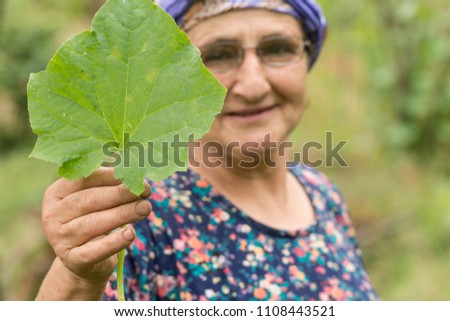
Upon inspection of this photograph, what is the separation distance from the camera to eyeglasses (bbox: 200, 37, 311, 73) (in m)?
1.56

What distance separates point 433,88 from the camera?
15.9ft

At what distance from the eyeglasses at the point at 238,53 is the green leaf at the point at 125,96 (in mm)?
568

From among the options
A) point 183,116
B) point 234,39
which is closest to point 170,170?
point 183,116

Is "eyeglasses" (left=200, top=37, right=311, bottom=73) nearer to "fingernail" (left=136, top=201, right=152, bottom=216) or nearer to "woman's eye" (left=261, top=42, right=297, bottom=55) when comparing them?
"woman's eye" (left=261, top=42, right=297, bottom=55)

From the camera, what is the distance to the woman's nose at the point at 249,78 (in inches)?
61.7

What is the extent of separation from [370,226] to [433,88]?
52.4 inches

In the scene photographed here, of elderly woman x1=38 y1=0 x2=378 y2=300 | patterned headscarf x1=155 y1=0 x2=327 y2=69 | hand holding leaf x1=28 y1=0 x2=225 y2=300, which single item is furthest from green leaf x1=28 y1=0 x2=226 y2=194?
patterned headscarf x1=155 y1=0 x2=327 y2=69

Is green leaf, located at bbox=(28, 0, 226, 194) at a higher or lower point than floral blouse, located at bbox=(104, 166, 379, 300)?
higher

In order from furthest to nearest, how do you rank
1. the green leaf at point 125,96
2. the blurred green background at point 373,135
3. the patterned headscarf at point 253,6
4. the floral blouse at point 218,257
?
the blurred green background at point 373,135 < the patterned headscarf at point 253,6 < the floral blouse at point 218,257 < the green leaf at point 125,96

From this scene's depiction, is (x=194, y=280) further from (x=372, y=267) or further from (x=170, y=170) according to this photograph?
(x=372, y=267)

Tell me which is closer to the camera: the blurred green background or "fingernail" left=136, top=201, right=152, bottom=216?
"fingernail" left=136, top=201, right=152, bottom=216

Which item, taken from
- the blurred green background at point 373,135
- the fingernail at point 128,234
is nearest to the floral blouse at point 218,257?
the fingernail at point 128,234

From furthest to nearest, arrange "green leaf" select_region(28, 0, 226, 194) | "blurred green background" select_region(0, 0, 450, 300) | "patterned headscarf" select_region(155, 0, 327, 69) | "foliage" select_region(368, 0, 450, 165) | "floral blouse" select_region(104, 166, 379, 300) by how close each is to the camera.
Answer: "foliage" select_region(368, 0, 450, 165) < "blurred green background" select_region(0, 0, 450, 300) < "patterned headscarf" select_region(155, 0, 327, 69) < "floral blouse" select_region(104, 166, 379, 300) < "green leaf" select_region(28, 0, 226, 194)

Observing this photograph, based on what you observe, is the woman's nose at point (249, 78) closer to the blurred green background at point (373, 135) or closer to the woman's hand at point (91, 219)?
the woman's hand at point (91, 219)
